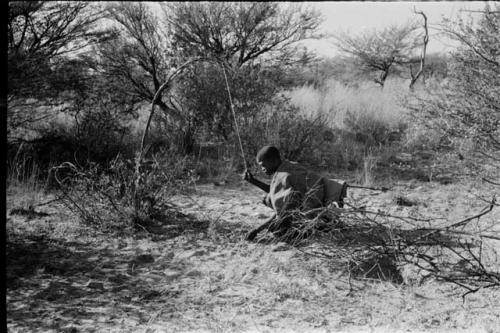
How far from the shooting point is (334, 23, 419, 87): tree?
1631cm

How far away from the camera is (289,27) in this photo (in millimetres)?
9227

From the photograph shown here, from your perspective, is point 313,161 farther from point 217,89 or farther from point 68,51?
point 68,51

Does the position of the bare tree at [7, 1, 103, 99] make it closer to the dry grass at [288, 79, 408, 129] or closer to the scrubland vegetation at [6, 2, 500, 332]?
the scrubland vegetation at [6, 2, 500, 332]

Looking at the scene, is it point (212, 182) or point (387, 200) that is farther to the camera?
point (212, 182)

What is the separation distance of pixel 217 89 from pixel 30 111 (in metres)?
2.67

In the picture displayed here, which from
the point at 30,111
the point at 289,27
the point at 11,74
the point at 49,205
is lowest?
the point at 49,205

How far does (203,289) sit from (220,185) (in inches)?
107

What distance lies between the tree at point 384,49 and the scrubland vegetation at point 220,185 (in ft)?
22.0

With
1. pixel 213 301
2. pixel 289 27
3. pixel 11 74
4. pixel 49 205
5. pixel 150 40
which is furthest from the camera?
pixel 289 27

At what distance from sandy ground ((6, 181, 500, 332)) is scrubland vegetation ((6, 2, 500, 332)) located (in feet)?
0.05

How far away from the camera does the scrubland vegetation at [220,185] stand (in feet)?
10.3

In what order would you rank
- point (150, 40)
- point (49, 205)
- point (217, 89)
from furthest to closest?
point (150, 40) < point (217, 89) < point (49, 205)

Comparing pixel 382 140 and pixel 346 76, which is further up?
pixel 346 76

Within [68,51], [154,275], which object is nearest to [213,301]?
[154,275]
